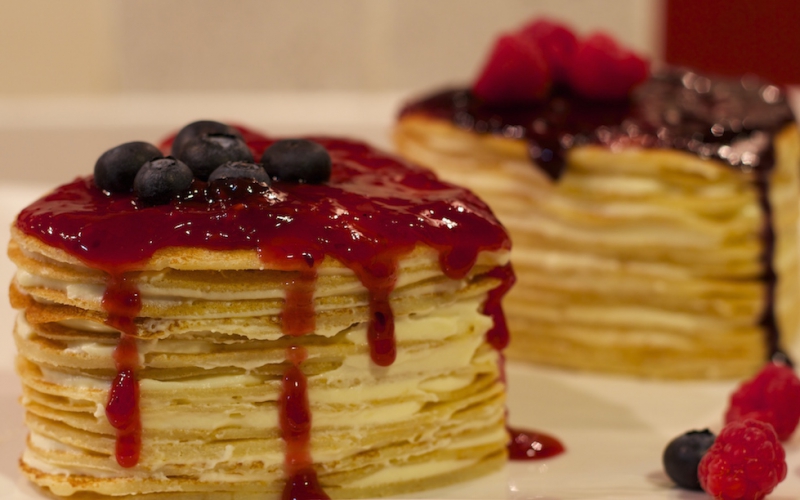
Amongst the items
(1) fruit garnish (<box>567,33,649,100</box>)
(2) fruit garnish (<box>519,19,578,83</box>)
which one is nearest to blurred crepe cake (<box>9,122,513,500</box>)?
(1) fruit garnish (<box>567,33,649,100</box>)

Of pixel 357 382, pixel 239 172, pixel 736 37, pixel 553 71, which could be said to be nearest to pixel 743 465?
pixel 357 382

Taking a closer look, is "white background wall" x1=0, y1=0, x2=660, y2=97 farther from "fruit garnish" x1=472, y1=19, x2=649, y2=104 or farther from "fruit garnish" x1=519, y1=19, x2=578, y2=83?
"fruit garnish" x1=472, y1=19, x2=649, y2=104

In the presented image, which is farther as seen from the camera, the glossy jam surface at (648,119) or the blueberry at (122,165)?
the glossy jam surface at (648,119)

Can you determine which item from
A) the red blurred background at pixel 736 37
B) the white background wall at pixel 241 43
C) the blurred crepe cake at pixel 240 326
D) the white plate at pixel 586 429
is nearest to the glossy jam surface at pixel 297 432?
the blurred crepe cake at pixel 240 326

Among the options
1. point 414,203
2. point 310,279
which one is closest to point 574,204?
point 414,203

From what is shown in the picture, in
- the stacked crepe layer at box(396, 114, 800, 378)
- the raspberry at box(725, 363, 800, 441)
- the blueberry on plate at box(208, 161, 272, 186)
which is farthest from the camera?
the stacked crepe layer at box(396, 114, 800, 378)

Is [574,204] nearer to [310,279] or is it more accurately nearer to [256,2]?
[310,279]

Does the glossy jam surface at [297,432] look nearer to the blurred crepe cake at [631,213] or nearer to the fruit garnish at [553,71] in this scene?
the blurred crepe cake at [631,213]
